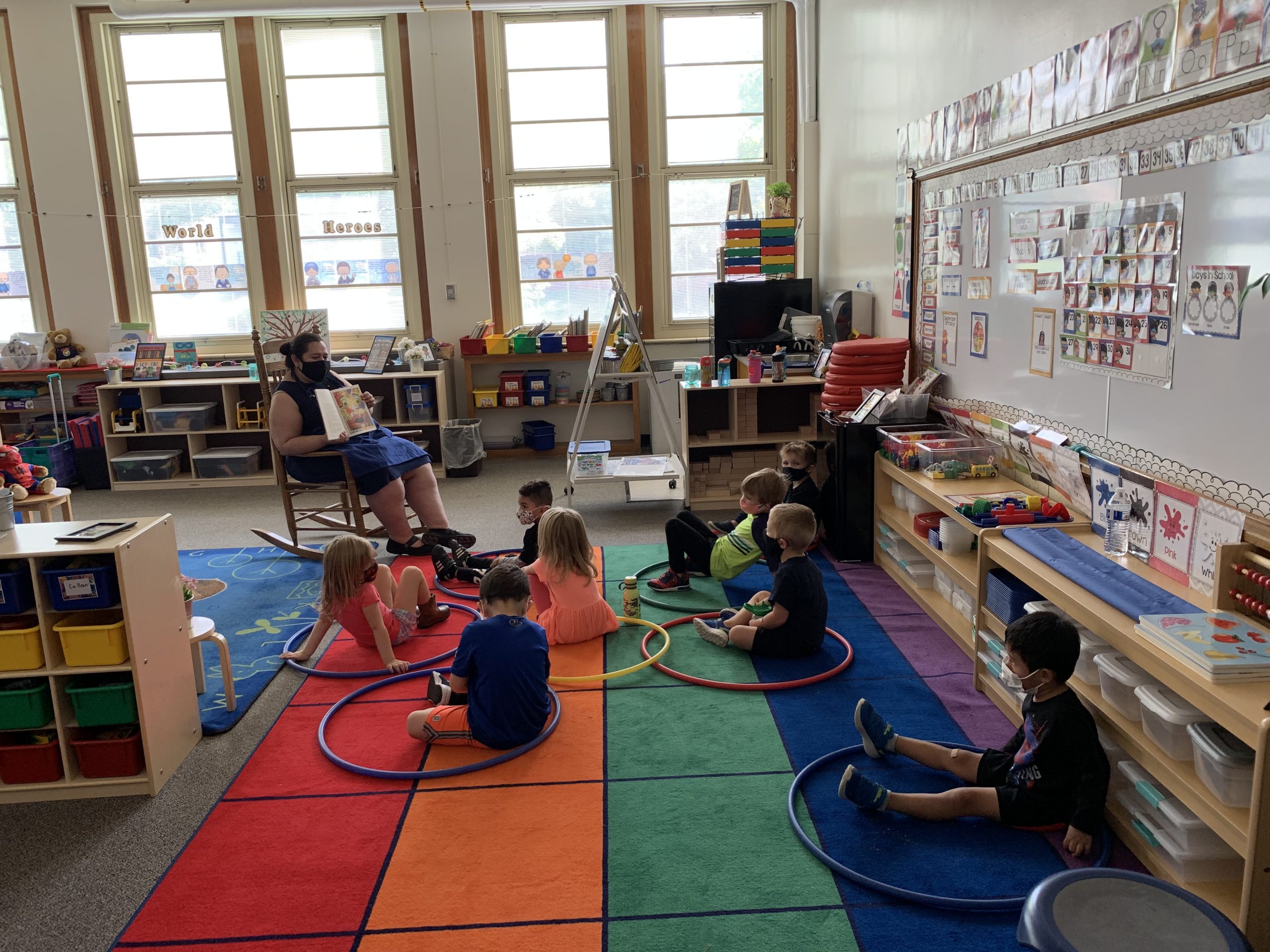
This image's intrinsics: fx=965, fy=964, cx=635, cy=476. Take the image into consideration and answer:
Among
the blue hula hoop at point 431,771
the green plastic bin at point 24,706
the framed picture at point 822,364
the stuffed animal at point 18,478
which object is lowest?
the blue hula hoop at point 431,771

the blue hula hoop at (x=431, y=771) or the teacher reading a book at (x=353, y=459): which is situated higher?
the teacher reading a book at (x=353, y=459)

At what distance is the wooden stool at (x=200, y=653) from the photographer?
→ 3.83 metres

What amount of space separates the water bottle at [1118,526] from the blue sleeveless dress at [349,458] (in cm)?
403

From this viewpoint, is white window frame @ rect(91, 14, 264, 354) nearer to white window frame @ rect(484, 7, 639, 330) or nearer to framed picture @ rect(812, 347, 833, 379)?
white window frame @ rect(484, 7, 639, 330)

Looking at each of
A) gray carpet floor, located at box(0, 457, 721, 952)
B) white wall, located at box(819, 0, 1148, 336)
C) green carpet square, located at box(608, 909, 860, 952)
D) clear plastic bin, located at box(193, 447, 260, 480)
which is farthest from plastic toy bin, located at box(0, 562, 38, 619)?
clear plastic bin, located at box(193, 447, 260, 480)

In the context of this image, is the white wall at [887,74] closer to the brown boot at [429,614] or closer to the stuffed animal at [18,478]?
the brown boot at [429,614]

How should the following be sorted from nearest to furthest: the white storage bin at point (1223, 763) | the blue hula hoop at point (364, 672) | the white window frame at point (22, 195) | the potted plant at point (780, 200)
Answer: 1. the white storage bin at point (1223, 763)
2. the blue hula hoop at point (364, 672)
3. the potted plant at point (780, 200)
4. the white window frame at point (22, 195)

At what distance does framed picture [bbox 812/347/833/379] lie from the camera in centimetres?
672

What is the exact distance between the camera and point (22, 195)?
884 centimetres

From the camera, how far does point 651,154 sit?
8.88m

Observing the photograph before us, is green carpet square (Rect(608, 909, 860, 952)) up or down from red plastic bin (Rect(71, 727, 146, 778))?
down

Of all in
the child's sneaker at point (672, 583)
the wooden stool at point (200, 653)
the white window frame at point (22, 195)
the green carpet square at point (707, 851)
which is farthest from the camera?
the white window frame at point (22, 195)

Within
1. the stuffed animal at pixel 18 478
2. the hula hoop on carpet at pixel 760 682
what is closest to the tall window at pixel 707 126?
the hula hoop on carpet at pixel 760 682

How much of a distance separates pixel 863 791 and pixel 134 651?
2447 mm
